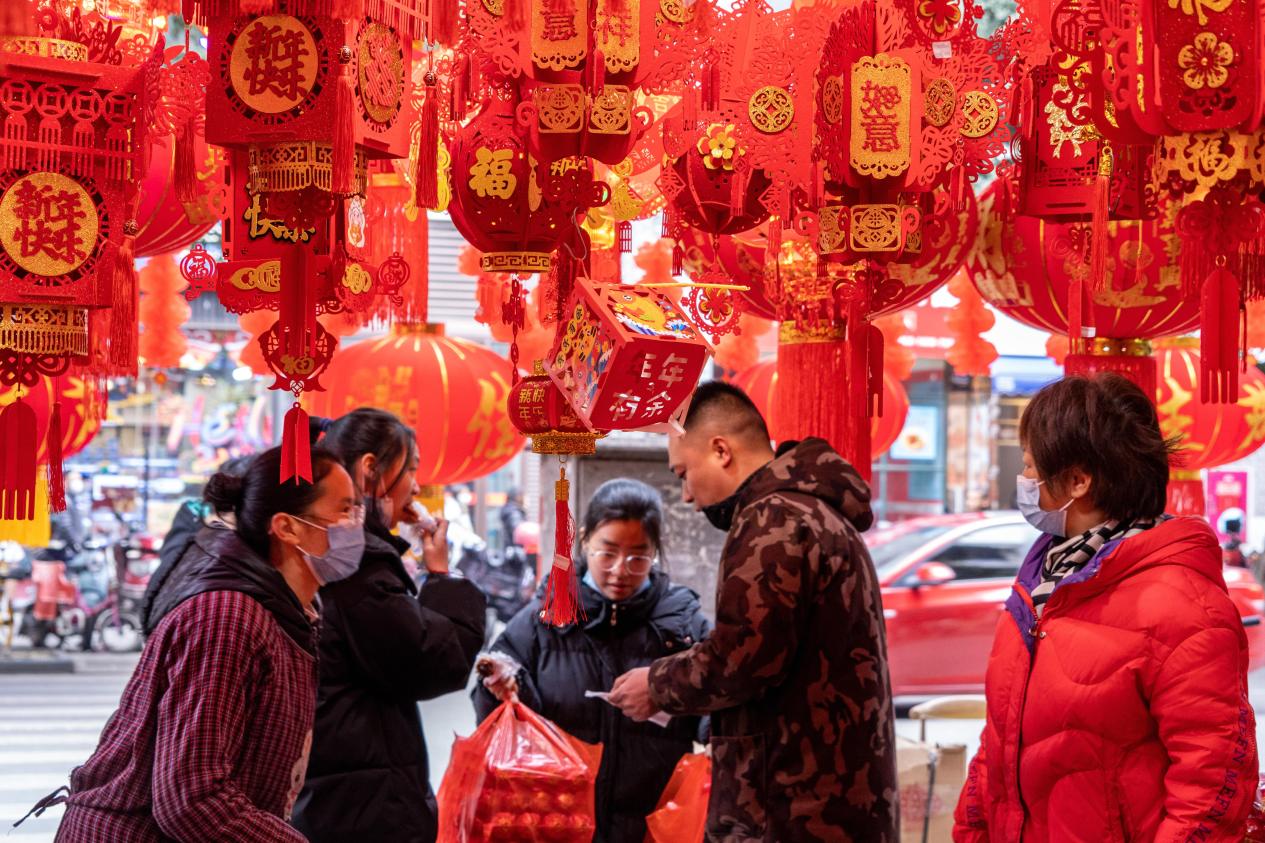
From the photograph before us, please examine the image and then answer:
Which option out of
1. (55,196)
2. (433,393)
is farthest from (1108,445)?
(433,393)

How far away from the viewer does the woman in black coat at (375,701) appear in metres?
2.69

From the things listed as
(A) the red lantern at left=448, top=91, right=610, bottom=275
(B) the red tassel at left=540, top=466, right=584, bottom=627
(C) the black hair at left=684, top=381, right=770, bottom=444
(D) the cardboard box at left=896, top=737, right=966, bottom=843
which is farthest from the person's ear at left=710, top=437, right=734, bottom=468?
(D) the cardboard box at left=896, top=737, right=966, bottom=843

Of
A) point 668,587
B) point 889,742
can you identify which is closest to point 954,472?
point 668,587

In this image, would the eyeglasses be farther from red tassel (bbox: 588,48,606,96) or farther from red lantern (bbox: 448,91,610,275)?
red tassel (bbox: 588,48,606,96)

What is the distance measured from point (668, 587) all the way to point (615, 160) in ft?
3.79

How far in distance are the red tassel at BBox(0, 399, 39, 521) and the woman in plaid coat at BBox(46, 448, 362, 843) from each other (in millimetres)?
262

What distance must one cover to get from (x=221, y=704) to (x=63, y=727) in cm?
599

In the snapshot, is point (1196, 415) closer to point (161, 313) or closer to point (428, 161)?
point (428, 161)

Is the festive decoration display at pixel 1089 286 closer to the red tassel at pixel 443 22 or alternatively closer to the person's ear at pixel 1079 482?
the person's ear at pixel 1079 482

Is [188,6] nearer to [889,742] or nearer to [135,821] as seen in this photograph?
[135,821]

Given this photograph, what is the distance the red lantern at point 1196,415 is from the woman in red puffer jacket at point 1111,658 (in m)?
2.19

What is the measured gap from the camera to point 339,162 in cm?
196

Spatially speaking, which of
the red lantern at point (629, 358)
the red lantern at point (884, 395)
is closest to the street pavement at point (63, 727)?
the red lantern at point (884, 395)

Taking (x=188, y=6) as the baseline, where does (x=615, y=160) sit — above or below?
below
